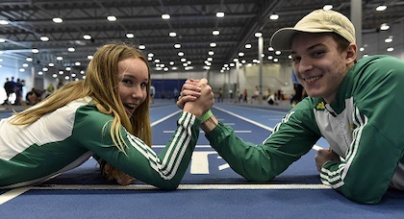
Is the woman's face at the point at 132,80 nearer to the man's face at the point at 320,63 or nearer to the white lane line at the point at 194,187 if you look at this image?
the white lane line at the point at 194,187

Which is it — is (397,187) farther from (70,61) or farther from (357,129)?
(70,61)

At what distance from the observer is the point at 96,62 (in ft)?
6.66

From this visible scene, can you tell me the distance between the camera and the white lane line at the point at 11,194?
1.89 m

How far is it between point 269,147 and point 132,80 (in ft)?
3.49

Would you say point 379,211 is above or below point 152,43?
below

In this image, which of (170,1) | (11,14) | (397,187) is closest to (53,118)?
(397,187)

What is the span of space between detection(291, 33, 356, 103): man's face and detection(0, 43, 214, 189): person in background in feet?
1.97

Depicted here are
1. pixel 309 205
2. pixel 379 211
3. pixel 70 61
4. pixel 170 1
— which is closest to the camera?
pixel 379 211

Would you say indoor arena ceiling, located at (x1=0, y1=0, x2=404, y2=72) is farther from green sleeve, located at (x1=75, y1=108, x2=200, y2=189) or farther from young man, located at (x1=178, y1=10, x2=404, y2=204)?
green sleeve, located at (x1=75, y1=108, x2=200, y2=189)

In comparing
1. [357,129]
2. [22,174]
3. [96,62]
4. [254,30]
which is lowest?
[22,174]

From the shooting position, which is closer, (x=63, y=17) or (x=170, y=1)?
(x=170, y=1)

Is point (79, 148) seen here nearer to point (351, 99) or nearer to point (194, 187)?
point (194, 187)

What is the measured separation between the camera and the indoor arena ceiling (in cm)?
2020

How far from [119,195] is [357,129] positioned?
139 centimetres
